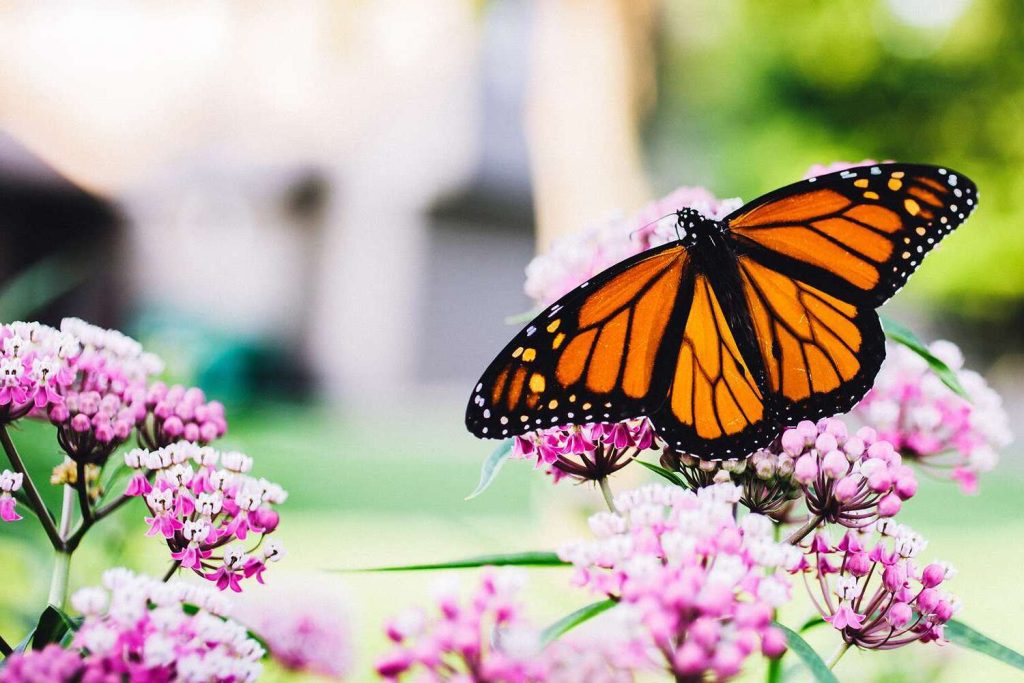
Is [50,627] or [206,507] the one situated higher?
[206,507]

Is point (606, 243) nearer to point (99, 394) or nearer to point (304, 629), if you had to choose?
point (99, 394)

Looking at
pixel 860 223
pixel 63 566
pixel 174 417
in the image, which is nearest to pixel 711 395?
pixel 860 223

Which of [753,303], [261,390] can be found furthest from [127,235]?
[753,303]

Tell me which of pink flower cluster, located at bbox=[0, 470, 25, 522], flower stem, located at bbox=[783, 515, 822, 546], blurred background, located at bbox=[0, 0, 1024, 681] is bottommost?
pink flower cluster, located at bbox=[0, 470, 25, 522]

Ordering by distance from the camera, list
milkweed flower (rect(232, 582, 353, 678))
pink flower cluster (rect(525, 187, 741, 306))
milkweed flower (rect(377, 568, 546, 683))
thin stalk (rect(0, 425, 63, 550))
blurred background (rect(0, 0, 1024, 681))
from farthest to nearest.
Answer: blurred background (rect(0, 0, 1024, 681))
milkweed flower (rect(232, 582, 353, 678))
pink flower cluster (rect(525, 187, 741, 306))
thin stalk (rect(0, 425, 63, 550))
milkweed flower (rect(377, 568, 546, 683))

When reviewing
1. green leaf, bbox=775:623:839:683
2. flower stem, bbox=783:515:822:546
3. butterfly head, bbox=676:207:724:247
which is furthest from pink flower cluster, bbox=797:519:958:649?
butterfly head, bbox=676:207:724:247

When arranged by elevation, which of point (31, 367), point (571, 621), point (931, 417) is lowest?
point (571, 621)

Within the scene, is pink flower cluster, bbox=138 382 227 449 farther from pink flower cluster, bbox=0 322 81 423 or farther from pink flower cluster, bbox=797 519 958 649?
pink flower cluster, bbox=797 519 958 649
